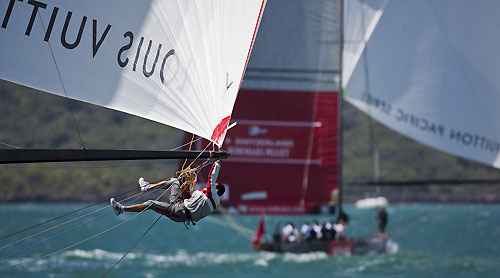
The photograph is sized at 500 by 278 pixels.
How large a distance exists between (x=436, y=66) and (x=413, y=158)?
12965cm

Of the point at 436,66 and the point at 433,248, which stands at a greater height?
the point at 436,66

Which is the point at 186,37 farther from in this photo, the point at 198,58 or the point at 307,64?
the point at 307,64

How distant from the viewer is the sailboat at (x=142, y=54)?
8.99 meters

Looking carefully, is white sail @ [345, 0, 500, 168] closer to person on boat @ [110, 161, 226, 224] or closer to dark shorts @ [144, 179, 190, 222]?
person on boat @ [110, 161, 226, 224]

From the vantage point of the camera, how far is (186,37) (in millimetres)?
9727

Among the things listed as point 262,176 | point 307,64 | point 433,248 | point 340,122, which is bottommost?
point 433,248

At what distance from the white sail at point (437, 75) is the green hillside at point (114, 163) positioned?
97.5m

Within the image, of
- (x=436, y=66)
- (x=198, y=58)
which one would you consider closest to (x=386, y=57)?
(x=436, y=66)

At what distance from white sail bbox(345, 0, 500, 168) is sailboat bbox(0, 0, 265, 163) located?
13.8 m

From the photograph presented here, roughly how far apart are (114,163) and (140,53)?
14455 cm

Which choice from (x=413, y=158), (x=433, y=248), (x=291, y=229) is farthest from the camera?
(x=413, y=158)

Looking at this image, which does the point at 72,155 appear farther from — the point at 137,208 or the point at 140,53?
the point at 140,53

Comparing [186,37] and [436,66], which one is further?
[436,66]

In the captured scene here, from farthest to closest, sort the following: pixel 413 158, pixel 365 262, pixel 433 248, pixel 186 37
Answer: pixel 413 158
pixel 433 248
pixel 365 262
pixel 186 37
